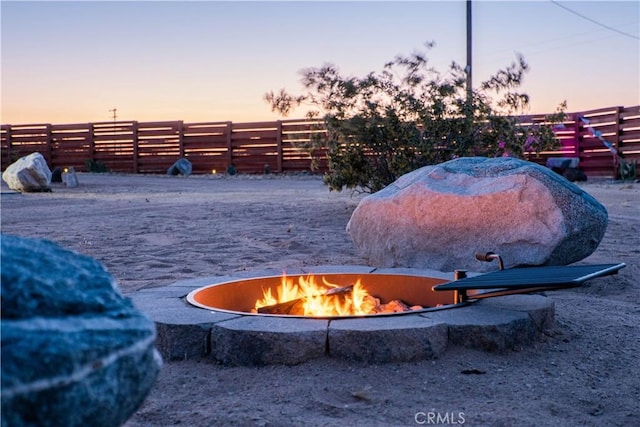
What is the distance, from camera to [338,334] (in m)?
2.99

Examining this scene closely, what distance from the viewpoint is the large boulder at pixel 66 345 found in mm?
1040

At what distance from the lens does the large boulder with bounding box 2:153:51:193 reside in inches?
574

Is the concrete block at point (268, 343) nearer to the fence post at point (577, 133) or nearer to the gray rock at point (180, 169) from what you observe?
the fence post at point (577, 133)

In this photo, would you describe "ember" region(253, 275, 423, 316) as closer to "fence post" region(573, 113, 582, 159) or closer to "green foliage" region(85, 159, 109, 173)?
"fence post" region(573, 113, 582, 159)

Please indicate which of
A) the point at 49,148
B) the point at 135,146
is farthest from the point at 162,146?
the point at 49,148

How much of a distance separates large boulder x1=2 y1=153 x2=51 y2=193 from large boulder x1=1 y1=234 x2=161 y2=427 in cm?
1432

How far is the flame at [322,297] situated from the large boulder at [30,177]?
1205 cm

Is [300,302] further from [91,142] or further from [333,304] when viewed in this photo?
[91,142]

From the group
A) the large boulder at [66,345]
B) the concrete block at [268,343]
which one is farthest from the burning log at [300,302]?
the large boulder at [66,345]

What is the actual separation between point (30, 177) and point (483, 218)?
12287 millimetres

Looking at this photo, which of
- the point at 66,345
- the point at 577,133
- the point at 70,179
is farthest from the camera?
the point at 577,133

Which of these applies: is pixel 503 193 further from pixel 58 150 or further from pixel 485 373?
pixel 58 150

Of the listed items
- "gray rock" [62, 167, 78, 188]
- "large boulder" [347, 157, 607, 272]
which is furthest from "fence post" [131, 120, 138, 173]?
"large boulder" [347, 157, 607, 272]

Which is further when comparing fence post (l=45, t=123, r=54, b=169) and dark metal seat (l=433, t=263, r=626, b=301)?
fence post (l=45, t=123, r=54, b=169)
